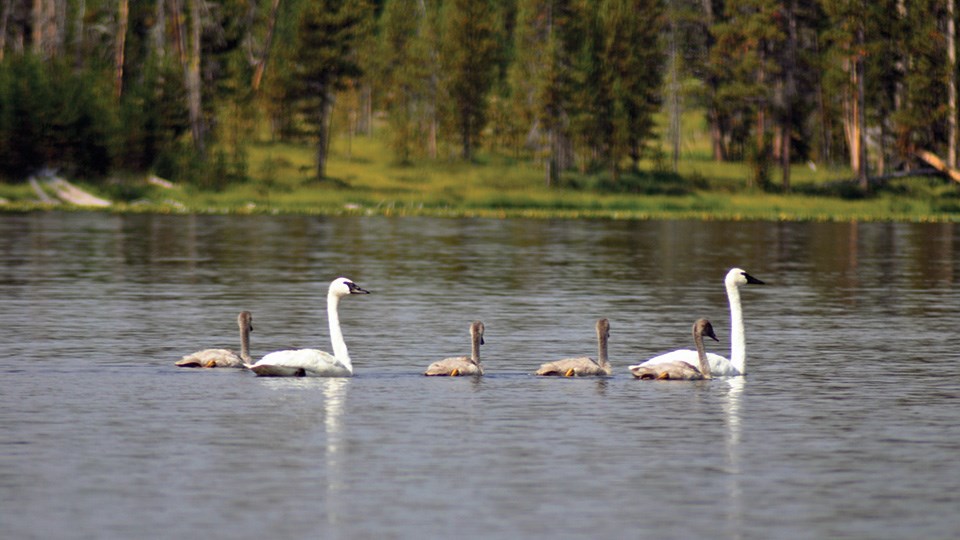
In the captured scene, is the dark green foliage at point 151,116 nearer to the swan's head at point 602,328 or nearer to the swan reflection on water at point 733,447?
the swan's head at point 602,328

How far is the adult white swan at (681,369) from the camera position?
2220 centimetres

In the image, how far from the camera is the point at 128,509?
46.8 ft

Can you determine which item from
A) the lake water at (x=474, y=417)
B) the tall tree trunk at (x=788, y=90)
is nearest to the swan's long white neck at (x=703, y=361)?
the lake water at (x=474, y=417)

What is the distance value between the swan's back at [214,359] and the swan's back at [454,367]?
2.56 m

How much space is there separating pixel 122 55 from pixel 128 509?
79.4m

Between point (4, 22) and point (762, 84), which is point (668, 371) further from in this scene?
point (4, 22)

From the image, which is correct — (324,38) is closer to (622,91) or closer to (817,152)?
(622,91)

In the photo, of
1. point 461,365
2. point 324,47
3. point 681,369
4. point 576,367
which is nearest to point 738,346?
point 681,369

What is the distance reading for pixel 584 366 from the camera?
74.4 feet

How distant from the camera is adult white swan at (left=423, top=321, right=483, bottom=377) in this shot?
891 inches

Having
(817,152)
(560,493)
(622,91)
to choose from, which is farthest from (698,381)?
(817,152)

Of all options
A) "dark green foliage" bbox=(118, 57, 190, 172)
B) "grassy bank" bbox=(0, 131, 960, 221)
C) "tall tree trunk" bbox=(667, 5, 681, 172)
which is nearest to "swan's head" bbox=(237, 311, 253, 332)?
"grassy bank" bbox=(0, 131, 960, 221)

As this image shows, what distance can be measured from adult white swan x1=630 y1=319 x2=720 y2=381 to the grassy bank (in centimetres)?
6253

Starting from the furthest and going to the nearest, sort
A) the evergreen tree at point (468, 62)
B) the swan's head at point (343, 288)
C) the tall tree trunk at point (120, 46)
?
the evergreen tree at point (468, 62)
the tall tree trunk at point (120, 46)
the swan's head at point (343, 288)
